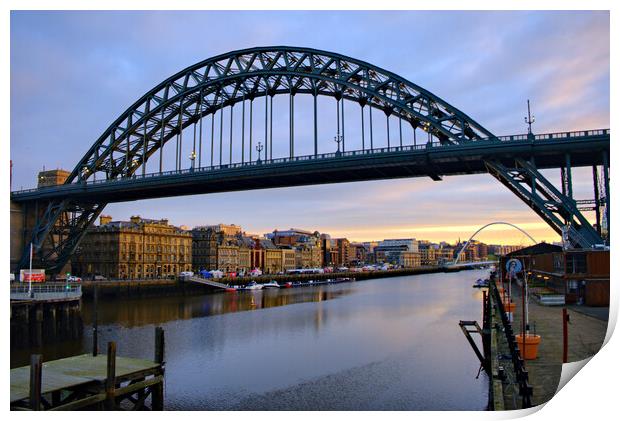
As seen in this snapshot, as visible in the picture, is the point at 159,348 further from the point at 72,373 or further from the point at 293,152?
the point at 293,152

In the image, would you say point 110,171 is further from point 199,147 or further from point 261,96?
point 261,96

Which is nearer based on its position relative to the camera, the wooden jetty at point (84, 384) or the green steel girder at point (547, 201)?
the wooden jetty at point (84, 384)

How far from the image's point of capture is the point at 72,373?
58.1ft

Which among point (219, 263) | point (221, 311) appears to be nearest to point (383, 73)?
point (221, 311)

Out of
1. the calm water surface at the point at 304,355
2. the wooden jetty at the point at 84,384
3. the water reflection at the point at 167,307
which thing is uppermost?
the wooden jetty at the point at 84,384

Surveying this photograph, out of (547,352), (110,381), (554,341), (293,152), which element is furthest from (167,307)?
(547,352)

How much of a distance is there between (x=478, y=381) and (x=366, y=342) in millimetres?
11330

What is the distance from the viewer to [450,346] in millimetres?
32438

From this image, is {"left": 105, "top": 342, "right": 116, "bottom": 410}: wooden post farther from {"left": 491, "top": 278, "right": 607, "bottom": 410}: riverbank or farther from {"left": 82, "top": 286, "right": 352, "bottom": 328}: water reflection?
{"left": 82, "top": 286, "right": 352, "bottom": 328}: water reflection

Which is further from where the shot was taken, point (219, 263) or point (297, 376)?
point (219, 263)

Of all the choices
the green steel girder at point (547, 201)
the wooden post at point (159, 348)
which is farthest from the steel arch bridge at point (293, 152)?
the wooden post at point (159, 348)

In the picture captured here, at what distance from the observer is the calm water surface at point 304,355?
21531 mm

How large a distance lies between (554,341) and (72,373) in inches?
635

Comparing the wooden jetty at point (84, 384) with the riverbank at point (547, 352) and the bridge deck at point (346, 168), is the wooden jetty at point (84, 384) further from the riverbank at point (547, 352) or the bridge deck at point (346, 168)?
the bridge deck at point (346, 168)
